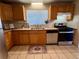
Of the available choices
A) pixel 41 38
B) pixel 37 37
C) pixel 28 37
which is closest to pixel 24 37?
pixel 28 37

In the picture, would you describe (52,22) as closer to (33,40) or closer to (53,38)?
(53,38)

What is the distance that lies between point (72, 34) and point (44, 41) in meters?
1.42

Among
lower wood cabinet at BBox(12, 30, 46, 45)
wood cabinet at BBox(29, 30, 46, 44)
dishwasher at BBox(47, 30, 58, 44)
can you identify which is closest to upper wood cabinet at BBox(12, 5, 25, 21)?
lower wood cabinet at BBox(12, 30, 46, 45)

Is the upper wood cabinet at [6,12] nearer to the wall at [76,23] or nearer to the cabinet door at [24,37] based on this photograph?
the cabinet door at [24,37]

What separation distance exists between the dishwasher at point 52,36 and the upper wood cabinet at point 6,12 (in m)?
1.99

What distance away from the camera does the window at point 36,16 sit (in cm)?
552

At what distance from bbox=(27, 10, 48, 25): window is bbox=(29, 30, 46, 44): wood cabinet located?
32.0 inches

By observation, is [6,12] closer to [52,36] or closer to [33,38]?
[33,38]

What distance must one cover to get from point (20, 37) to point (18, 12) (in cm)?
124

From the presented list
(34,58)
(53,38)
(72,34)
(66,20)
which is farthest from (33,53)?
(66,20)

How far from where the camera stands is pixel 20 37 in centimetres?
494

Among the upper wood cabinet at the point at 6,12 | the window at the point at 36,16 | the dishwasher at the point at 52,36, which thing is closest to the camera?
the upper wood cabinet at the point at 6,12

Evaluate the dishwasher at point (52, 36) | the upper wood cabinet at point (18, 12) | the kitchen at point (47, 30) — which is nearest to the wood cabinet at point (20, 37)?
the kitchen at point (47, 30)

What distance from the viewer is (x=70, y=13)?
5.09m
